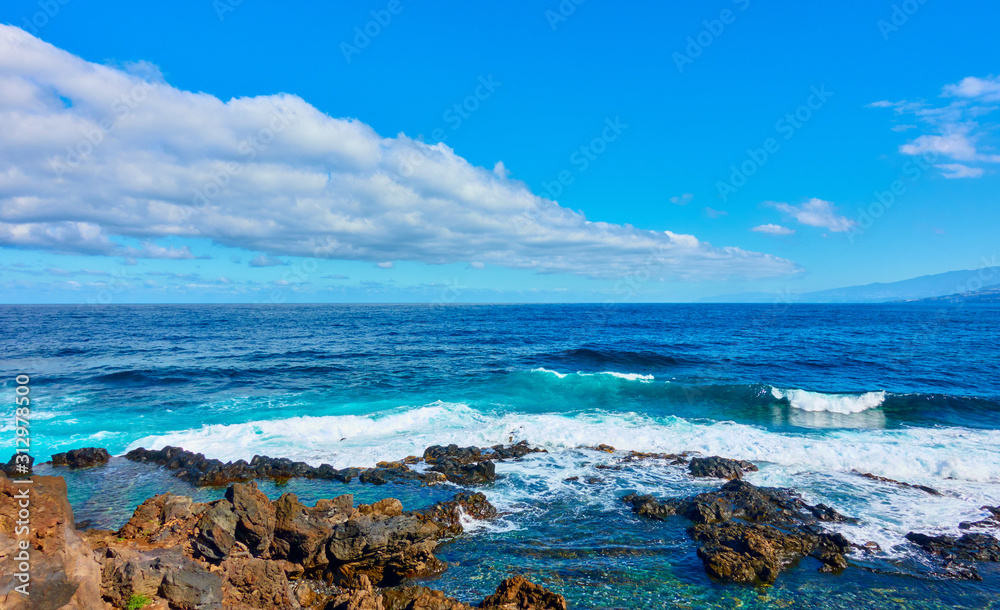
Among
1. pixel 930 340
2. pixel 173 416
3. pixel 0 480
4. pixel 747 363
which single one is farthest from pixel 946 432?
pixel 930 340

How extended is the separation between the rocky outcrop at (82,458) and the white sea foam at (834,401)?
122 ft

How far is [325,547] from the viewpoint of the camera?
11312 mm

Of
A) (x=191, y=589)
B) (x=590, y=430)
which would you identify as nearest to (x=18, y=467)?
(x=191, y=589)

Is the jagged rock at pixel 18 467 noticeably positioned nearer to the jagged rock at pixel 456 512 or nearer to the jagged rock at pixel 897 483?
the jagged rock at pixel 456 512

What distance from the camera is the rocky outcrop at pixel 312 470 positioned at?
56.6 feet

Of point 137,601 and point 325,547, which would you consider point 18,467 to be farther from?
point 325,547

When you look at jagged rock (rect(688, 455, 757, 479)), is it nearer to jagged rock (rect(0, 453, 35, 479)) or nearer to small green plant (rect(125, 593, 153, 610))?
small green plant (rect(125, 593, 153, 610))

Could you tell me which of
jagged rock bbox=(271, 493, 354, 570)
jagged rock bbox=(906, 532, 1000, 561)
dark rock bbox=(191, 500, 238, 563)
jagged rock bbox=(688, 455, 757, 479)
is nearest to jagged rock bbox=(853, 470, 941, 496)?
jagged rock bbox=(906, 532, 1000, 561)

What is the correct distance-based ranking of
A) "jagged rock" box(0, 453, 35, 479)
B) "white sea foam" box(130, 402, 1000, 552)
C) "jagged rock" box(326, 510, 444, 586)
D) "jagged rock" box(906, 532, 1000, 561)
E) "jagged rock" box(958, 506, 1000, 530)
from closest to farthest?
1. "jagged rock" box(326, 510, 444, 586)
2. "jagged rock" box(906, 532, 1000, 561)
3. "jagged rock" box(958, 506, 1000, 530)
4. "white sea foam" box(130, 402, 1000, 552)
5. "jagged rock" box(0, 453, 35, 479)

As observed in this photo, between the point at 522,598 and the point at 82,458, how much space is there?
20.5m

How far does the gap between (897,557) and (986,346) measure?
5938 cm

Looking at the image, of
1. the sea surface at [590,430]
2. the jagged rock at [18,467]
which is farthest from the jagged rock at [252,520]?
the jagged rock at [18,467]

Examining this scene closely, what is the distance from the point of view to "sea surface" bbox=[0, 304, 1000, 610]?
11484mm

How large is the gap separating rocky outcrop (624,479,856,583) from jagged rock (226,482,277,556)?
10882mm
